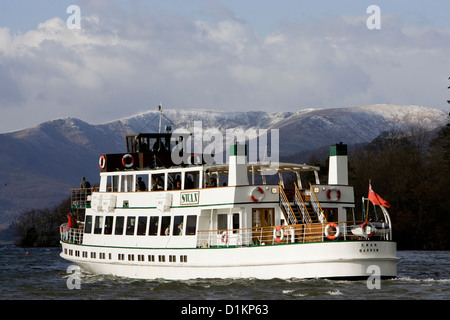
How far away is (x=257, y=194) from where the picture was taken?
33.2 m

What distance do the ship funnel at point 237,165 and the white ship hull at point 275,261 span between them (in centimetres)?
295

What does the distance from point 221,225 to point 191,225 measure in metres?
1.43

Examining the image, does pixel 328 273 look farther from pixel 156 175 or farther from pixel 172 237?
pixel 156 175

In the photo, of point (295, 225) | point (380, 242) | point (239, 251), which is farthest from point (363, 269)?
point (239, 251)

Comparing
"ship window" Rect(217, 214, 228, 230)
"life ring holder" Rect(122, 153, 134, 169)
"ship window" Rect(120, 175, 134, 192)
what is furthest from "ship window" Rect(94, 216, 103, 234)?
"ship window" Rect(217, 214, 228, 230)

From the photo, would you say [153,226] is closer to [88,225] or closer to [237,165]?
[88,225]

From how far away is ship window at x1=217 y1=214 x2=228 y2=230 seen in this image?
→ 113ft

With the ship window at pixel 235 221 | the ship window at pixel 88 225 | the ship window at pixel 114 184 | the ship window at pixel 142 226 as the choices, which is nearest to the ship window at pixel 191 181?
the ship window at pixel 142 226

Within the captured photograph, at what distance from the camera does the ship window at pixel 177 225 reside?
35.6 meters

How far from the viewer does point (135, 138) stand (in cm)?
3988

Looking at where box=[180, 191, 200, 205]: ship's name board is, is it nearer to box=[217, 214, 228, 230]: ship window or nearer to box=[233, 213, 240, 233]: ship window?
box=[217, 214, 228, 230]: ship window

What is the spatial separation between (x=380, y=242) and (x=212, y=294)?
274 inches

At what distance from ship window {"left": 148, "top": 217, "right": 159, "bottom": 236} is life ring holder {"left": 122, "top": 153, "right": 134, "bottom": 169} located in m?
3.51

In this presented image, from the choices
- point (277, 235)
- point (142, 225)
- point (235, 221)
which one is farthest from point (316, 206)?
point (142, 225)
